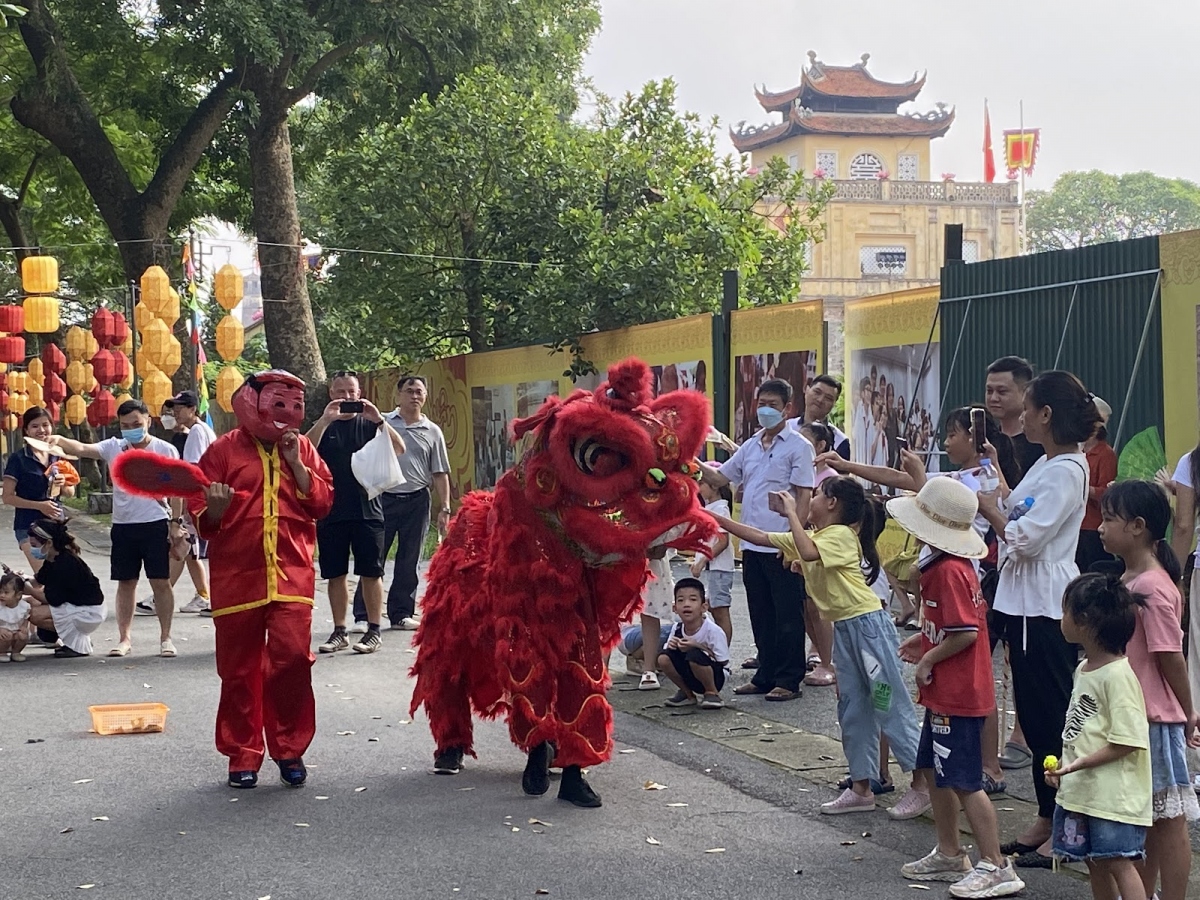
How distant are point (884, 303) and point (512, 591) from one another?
7.32 metres

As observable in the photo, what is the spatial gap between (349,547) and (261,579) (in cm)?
383

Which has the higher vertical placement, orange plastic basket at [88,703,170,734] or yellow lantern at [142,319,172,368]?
yellow lantern at [142,319,172,368]

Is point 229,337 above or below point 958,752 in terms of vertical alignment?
above

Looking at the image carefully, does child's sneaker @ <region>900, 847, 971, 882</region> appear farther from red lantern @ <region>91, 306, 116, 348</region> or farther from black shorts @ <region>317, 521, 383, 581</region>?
red lantern @ <region>91, 306, 116, 348</region>

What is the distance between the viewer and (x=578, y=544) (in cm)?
584

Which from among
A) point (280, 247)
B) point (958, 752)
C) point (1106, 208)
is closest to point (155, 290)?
point (280, 247)

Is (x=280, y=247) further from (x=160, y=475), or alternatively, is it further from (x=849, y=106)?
(x=849, y=106)

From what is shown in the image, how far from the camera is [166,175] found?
77.1 feet

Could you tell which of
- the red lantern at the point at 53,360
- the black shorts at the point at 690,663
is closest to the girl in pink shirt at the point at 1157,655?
the black shorts at the point at 690,663

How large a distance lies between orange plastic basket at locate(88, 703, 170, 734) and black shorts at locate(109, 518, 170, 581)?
2336mm

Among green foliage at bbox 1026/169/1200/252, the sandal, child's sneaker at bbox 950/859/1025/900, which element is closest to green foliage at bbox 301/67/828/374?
the sandal

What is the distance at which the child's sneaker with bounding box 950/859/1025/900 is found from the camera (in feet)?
15.1

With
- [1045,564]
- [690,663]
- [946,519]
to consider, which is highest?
[946,519]

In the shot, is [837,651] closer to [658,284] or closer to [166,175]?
A: [658,284]
